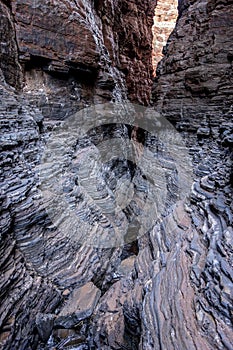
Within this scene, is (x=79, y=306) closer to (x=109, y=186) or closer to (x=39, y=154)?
(x=39, y=154)

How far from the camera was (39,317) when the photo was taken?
6.33 meters

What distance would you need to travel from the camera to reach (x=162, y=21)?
29719 mm

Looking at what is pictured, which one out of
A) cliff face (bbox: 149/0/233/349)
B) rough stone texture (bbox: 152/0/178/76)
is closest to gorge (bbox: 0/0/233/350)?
cliff face (bbox: 149/0/233/349)

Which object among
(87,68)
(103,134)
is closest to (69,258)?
(103,134)

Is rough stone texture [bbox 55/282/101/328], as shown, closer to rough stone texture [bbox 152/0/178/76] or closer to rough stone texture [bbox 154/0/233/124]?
rough stone texture [bbox 154/0/233/124]

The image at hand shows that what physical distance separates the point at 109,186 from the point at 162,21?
28.1m

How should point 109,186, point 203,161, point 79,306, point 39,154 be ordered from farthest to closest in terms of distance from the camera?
point 109,186
point 203,161
point 39,154
point 79,306

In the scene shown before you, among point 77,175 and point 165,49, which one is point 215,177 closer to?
point 77,175

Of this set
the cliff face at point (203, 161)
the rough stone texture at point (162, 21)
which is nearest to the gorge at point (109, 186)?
the cliff face at point (203, 161)

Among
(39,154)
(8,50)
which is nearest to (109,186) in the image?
(39,154)

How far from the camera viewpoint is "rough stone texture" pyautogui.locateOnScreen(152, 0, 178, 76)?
96.0 ft

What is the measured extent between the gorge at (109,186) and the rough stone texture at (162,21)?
1264 cm

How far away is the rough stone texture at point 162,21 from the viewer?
29.3 m

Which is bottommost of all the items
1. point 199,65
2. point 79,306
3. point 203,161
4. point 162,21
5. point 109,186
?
point 79,306
